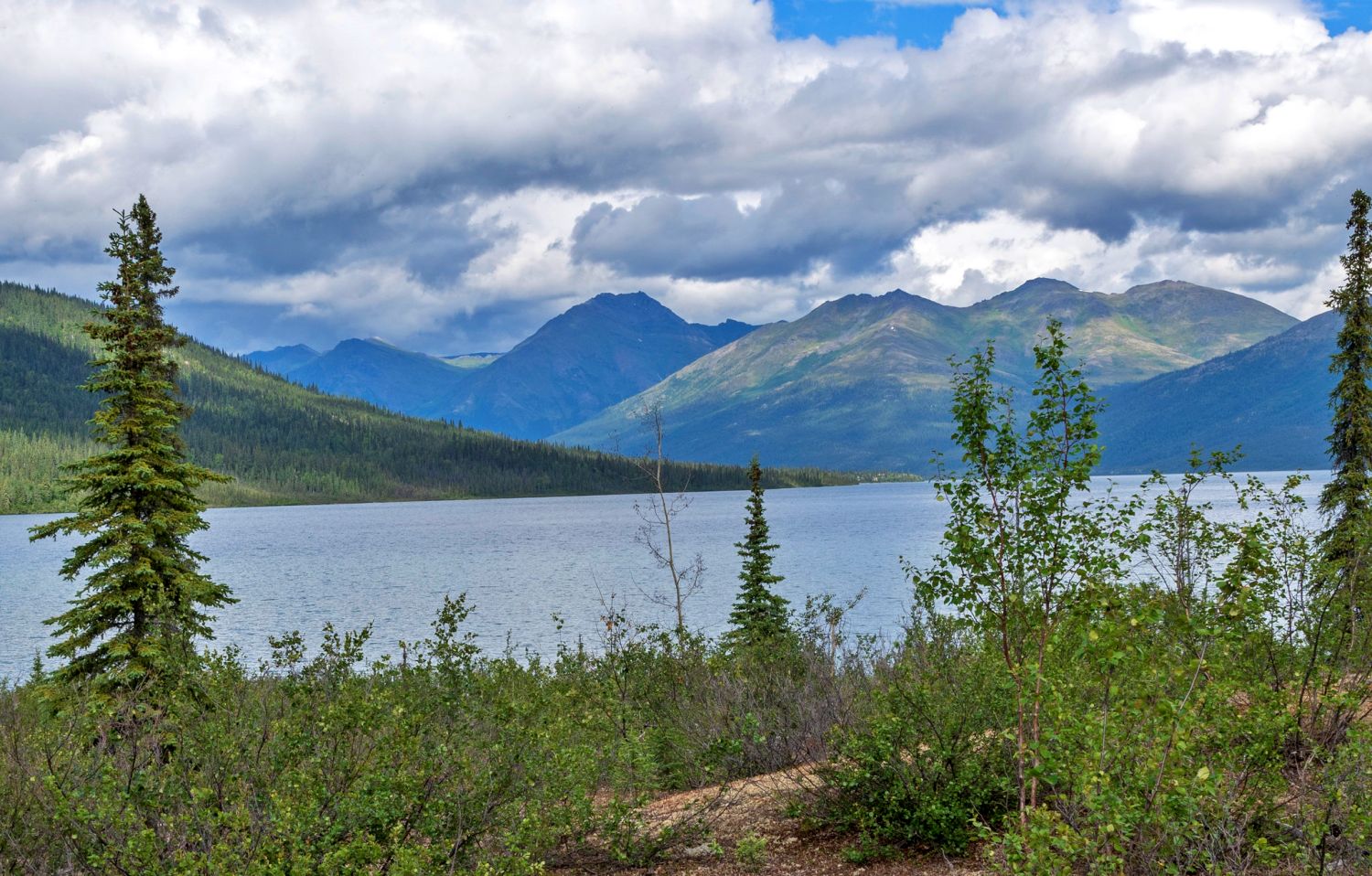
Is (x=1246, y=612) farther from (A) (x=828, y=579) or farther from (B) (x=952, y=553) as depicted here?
(A) (x=828, y=579)

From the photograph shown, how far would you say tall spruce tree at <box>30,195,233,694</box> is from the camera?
61.4 ft

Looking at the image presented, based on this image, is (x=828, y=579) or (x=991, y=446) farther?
(x=828, y=579)

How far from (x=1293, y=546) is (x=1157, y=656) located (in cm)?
522

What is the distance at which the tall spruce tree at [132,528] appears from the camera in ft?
61.4

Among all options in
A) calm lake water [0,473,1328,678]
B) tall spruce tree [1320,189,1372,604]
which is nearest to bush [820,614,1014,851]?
calm lake water [0,473,1328,678]

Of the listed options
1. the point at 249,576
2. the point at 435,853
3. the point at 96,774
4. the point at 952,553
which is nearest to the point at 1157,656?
the point at 952,553

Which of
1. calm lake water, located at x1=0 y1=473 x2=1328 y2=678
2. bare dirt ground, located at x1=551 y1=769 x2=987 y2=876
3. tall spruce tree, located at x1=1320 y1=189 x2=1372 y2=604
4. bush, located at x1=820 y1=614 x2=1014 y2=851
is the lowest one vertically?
calm lake water, located at x1=0 y1=473 x2=1328 y2=678

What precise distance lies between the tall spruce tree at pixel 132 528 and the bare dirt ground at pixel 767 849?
11182 mm

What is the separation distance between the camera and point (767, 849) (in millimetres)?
10594

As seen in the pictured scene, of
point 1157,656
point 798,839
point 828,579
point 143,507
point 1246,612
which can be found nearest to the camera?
point 1246,612

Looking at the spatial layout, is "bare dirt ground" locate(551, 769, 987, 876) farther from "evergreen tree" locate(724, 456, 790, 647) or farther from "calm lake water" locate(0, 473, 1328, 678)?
"calm lake water" locate(0, 473, 1328, 678)

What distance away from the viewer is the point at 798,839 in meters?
10.8

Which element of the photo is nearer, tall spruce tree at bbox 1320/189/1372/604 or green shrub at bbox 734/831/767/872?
green shrub at bbox 734/831/767/872

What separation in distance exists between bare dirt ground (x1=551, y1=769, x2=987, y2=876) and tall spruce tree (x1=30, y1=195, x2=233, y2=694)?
11.2 meters
